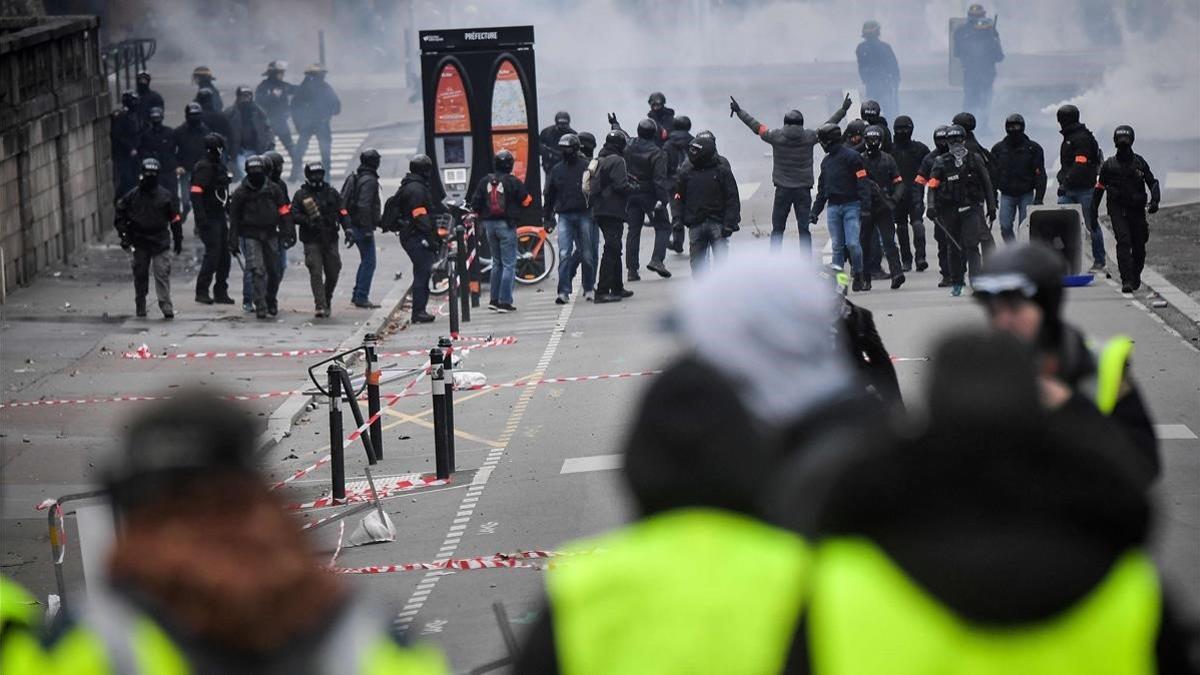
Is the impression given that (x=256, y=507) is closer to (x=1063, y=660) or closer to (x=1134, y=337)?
(x=1063, y=660)

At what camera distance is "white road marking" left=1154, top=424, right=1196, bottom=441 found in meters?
12.5

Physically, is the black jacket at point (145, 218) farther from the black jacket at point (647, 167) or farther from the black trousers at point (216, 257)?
the black jacket at point (647, 167)

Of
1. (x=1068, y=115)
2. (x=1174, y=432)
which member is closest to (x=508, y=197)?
(x=1068, y=115)

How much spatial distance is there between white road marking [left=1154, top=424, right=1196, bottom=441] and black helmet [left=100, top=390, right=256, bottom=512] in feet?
34.0

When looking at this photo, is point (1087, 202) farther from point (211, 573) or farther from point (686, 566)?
point (211, 573)

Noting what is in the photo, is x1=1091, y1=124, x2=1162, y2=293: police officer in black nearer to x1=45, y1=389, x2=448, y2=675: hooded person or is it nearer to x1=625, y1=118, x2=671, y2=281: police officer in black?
x1=625, y1=118, x2=671, y2=281: police officer in black

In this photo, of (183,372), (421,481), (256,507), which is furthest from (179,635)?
(183,372)

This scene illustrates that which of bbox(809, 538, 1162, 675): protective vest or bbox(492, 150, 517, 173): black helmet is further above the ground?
bbox(809, 538, 1162, 675): protective vest

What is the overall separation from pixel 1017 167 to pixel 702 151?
3432 mm

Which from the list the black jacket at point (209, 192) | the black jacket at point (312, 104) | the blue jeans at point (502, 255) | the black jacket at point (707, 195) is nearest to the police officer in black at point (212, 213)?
the black jacket at point (209, 192)

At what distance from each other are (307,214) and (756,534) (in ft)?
58.0

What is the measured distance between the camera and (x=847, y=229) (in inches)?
811

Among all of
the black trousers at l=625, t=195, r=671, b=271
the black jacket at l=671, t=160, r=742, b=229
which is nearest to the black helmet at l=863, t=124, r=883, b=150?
the black jacket at l=671, t=160, r=742, b=229

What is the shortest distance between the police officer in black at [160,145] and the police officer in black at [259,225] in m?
5.67
